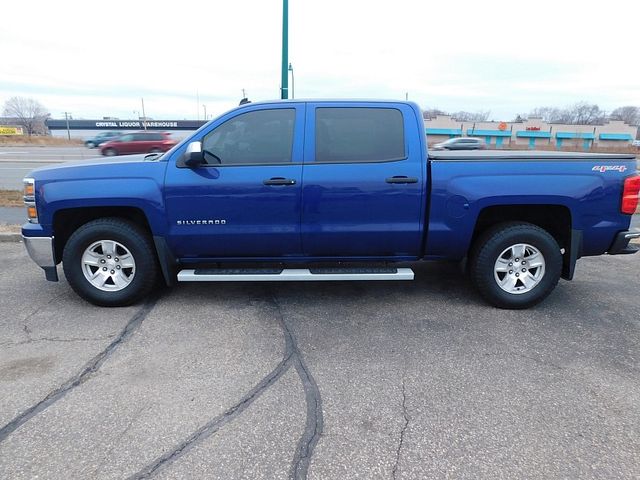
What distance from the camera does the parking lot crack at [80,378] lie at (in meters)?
2.62

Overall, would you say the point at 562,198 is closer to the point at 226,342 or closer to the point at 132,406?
the point at 226,342

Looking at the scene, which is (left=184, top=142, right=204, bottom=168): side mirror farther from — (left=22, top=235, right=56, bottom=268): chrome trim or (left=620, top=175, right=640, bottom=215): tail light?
(left=620, top=175, right=640, bottom=215): tail light

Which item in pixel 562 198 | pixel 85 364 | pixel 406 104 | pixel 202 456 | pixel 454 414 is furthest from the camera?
pixel 406 104

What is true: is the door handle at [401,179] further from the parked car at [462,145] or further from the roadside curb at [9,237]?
the parked car at [462,145]

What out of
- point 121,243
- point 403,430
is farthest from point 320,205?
point 403,430

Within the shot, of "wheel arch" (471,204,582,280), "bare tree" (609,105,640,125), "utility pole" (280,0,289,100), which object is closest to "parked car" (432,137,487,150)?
"utility pole" (280,0,289,100)

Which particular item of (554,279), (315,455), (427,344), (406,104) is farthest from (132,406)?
(554,279)

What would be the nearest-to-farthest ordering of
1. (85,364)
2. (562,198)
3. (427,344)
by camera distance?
1. (85,364)
2. (427,344)
3. (562,198)

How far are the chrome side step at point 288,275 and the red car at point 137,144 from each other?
72.6 ft

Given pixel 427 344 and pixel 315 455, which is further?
pixel 427 344

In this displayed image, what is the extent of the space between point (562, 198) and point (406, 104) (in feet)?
5.49

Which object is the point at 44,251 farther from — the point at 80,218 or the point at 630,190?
the point at 630,190

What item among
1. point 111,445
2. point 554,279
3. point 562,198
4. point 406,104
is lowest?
point 111,445

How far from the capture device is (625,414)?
2.75 metres
